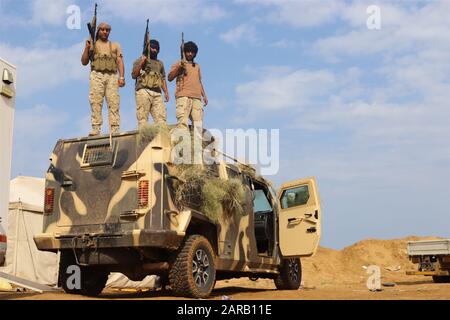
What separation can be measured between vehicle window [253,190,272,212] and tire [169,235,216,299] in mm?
2851

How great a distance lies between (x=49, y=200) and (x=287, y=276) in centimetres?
505

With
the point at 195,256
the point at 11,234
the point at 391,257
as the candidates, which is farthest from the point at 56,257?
the point at 391,257

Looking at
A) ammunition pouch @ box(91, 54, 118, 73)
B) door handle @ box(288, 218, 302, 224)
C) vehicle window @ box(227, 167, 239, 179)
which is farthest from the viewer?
door handle @ box(288, 218, 302, 224)

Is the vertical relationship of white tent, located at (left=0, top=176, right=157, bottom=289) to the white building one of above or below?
below

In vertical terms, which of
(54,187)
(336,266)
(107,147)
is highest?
(107,147)

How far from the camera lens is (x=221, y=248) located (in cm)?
871

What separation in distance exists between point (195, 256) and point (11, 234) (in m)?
7.16

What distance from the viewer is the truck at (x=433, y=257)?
1742 cm

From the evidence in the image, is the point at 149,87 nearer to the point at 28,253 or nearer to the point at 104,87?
the point at 104,87

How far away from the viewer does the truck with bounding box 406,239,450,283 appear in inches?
686

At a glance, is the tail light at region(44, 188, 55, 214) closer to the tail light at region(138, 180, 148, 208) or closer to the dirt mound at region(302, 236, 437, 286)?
the tail light at region(138, 180, 148, 208)

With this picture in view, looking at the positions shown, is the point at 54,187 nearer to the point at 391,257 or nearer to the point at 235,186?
the point at 235,186

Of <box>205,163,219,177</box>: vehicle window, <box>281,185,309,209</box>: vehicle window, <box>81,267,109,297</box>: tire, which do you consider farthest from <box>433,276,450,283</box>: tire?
<box>81,267,109,297</box>: tire

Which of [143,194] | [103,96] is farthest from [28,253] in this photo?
[143,194]
